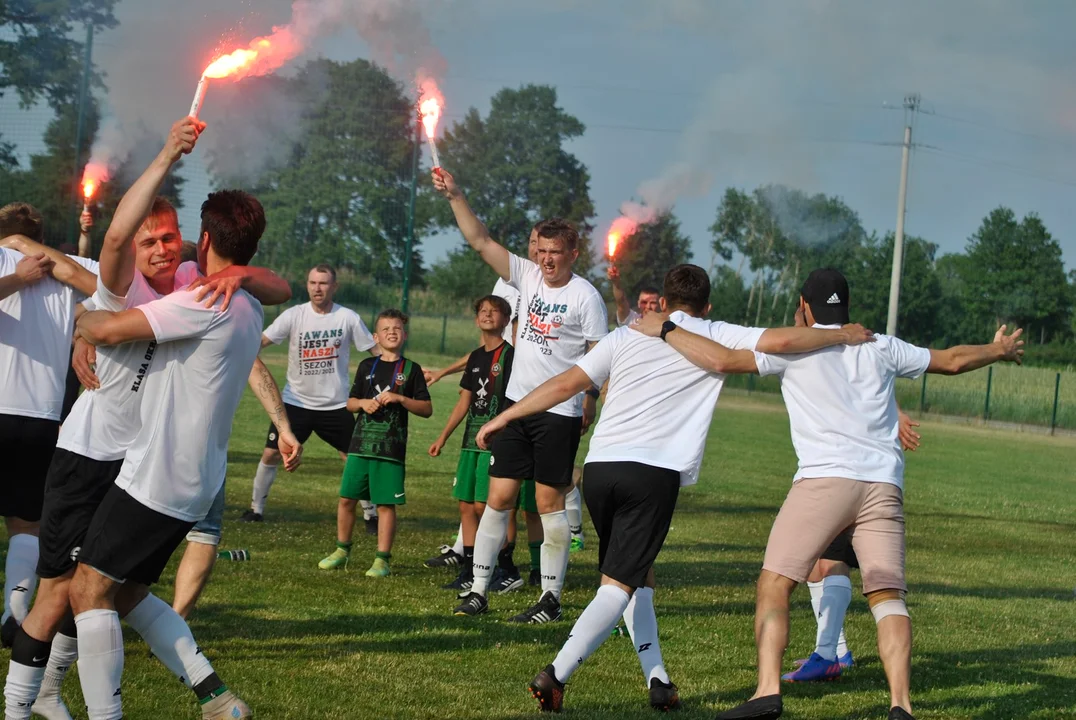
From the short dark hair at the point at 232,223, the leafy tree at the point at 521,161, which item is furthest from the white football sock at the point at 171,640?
the leafy tree at the point at 521,161

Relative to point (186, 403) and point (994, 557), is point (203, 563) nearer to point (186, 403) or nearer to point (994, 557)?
point (186, 403)

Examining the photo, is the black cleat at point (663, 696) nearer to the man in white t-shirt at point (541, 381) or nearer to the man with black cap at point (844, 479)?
the man with black cap at point (844, 479)

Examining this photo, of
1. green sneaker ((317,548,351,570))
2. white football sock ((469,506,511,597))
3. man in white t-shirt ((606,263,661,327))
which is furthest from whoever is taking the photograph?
man in white t-shirt ((606,263,661,327))

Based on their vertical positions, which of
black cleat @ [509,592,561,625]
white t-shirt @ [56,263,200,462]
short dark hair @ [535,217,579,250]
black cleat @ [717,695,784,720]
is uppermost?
short dark hair @ [535,217,579,250]

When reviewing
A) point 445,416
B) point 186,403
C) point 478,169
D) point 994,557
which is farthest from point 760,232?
point 186,403

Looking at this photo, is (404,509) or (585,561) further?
(404,509)

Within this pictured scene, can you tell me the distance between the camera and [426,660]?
21.0 feet

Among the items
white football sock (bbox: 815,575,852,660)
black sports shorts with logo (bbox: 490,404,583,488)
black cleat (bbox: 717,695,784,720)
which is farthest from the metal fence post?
black cleat (bbox: 717,695,784,720)

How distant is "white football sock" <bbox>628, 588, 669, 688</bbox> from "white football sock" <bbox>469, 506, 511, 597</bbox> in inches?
77.6

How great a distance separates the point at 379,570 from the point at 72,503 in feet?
13.6

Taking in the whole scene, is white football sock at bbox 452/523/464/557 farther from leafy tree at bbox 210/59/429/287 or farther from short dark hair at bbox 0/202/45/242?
leafy tree at bbox 210/59/429/287

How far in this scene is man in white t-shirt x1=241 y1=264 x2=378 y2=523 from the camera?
1076 centimetres

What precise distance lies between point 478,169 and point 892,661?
3740 cm

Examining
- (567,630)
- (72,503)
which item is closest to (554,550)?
(567,630)
